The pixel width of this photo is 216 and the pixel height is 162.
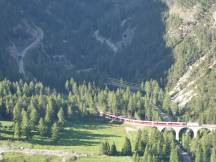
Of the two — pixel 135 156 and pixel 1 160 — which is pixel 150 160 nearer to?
pixel 135 156

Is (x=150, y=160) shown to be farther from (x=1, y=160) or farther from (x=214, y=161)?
(x=1, y=160)

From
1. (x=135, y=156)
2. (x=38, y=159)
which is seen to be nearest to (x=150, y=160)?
(x=135, y=156)

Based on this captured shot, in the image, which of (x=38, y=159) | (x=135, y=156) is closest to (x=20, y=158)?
(x=38, y=159)

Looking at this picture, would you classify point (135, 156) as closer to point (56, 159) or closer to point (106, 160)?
point (106, 160)

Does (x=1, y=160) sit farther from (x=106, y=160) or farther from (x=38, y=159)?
(x=106, y=160)

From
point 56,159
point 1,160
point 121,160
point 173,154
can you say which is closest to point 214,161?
point 173,154

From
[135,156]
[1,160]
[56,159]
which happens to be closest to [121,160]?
[135,156]
